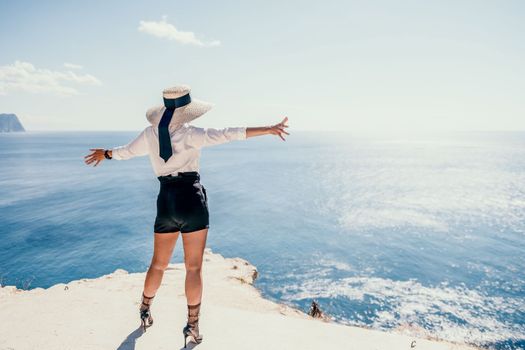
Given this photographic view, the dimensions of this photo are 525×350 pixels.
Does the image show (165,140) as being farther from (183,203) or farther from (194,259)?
(194,259)

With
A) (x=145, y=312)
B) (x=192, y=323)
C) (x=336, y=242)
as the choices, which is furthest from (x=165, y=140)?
(x=336, y=242)

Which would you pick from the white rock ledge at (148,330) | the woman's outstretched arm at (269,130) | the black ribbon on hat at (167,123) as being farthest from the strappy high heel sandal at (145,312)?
the woman's outstretched arm at (269,130)

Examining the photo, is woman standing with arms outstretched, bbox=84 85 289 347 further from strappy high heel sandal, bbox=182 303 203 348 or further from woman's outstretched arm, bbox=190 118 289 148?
strappy high heel sandal, bbox=182 303 203 348

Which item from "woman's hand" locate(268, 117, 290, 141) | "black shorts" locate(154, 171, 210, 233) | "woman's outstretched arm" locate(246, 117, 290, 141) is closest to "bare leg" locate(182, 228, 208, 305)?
"black shorts" locate(154, 171, 210, 233)

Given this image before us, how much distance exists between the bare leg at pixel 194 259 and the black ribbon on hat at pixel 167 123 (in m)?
1.07

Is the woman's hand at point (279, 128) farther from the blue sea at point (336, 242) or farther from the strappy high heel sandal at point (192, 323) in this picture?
the blue sea at point (336, 242)

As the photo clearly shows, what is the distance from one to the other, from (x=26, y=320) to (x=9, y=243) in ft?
116

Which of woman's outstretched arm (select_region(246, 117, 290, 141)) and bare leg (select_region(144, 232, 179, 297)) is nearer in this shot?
woman's outstretched arm (select_region(246, 117, 290, 141))

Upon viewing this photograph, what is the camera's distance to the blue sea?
72.9 feet

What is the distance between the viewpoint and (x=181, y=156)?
13.1ft

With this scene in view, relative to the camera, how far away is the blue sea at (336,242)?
2222 centimetres

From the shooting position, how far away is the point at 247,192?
193 ft

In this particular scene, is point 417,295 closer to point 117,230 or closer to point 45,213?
point 117,230

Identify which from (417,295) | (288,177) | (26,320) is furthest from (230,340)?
(288,177)
